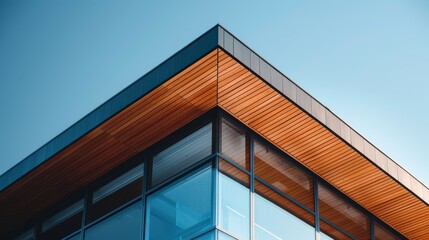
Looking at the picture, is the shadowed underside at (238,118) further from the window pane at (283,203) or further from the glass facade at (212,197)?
the window pane at (283,203)

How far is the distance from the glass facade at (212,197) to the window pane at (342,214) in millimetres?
21

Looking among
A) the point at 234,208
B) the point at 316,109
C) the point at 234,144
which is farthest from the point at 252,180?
the point at 316,109

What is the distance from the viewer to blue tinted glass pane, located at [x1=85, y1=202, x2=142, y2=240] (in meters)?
14.0

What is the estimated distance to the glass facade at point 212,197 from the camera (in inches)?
512

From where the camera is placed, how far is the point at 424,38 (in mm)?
72625

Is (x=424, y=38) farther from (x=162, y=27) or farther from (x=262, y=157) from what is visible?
(x=262, y=157)

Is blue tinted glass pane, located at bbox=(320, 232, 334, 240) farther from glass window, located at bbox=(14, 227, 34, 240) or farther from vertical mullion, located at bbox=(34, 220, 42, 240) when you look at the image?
glass window, located at bbox=(14, 227, 34, 240)

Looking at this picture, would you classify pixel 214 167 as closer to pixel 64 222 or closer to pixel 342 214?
pixel 342 214

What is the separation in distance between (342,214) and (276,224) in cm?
240

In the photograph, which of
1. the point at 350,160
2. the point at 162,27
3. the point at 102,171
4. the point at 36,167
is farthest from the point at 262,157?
the point at 162,27

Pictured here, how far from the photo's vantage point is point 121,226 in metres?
14.3

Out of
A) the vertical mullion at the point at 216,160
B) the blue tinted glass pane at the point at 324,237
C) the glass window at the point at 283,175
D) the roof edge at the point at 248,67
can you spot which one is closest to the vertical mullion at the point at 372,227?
the roof edge at the point at 248,67

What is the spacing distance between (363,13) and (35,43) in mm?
56128

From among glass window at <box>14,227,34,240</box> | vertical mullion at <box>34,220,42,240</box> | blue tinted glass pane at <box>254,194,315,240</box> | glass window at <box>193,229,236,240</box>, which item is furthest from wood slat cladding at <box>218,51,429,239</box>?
glass window at <box>14,227,34,240</box>
